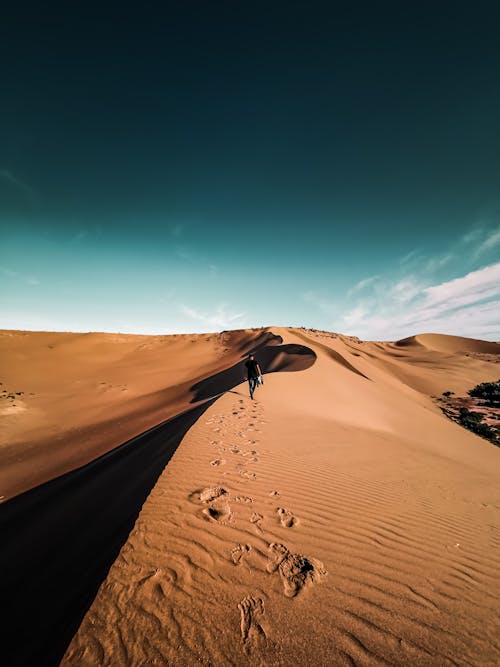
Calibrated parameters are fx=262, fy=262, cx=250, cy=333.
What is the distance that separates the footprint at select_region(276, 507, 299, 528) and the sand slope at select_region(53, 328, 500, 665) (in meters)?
0.03

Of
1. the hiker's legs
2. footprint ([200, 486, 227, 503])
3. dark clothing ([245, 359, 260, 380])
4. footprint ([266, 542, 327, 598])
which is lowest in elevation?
footprint ([266, 542, 327, 598])

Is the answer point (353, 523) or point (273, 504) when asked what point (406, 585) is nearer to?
point (353, 523)

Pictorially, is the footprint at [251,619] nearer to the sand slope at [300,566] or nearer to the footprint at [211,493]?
the sand slope at [300,566]

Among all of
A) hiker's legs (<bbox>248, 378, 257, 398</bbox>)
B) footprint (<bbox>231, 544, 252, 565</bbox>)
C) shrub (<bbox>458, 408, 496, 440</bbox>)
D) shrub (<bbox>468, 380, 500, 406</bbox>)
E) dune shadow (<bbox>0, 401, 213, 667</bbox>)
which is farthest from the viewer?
shrub (<bbox>468, 380, 500, 406</bbox>)

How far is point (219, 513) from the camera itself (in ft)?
10.0

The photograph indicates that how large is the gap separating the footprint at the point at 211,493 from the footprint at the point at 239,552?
2.82 feet

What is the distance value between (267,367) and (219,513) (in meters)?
16.5

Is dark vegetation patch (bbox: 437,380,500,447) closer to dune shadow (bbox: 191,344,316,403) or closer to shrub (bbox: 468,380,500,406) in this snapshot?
shrub (bbox: 468,380,500,406)

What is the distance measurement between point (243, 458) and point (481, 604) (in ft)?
10.9

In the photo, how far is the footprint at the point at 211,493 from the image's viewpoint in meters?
3.32

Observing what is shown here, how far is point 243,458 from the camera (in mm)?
4781

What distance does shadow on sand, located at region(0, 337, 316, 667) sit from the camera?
200 cm

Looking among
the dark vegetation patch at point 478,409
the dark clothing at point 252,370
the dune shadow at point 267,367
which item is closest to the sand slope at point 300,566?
the dark clothing at point 252,370

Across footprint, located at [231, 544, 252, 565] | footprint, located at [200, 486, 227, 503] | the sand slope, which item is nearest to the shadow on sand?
the sand slope
